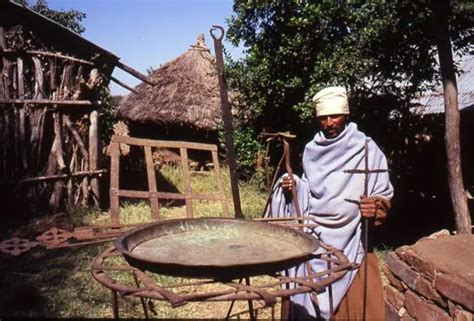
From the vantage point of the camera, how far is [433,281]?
121 inches

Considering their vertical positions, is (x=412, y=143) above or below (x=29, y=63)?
below

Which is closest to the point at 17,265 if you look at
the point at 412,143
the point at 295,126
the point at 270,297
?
the point at 270,297

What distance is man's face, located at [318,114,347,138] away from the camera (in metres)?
3.19

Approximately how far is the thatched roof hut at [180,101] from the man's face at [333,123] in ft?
27.6

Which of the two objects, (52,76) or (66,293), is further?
(52,76)

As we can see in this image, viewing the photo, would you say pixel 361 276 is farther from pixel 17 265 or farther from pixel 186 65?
pixel 186 65

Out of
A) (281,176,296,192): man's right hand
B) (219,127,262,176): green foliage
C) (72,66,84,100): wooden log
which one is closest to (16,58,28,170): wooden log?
(72,66,84,100): wooden log

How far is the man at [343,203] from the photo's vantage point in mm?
3104

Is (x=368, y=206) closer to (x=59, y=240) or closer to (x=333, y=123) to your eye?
(x=333, y=123)

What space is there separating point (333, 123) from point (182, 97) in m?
10.1

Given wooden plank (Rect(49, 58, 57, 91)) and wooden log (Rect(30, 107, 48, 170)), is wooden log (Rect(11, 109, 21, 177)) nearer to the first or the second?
wooden log (Rect(30, 107, 48, 170))

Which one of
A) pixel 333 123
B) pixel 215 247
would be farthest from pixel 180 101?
pixel 215 247

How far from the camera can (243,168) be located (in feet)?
35.3

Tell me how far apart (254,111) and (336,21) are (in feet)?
8.16
